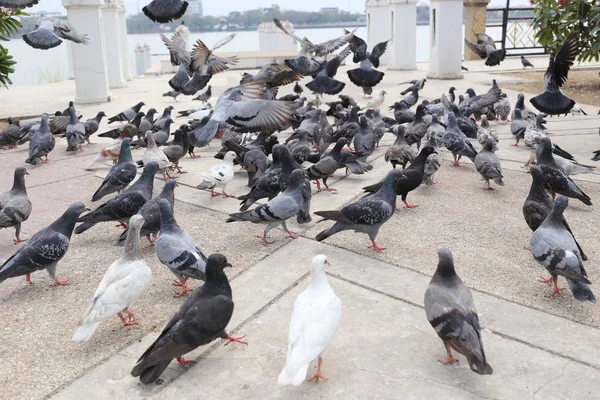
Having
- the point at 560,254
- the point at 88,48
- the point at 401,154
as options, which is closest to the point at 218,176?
the point at 401,154

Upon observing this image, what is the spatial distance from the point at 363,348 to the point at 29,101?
54.3 feet

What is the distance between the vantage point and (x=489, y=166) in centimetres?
747

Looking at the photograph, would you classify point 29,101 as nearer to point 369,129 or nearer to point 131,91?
point 131,91

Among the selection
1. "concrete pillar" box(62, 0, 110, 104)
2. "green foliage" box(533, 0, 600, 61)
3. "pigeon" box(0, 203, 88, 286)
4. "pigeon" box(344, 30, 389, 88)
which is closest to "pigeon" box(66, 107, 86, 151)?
"concrete pillar" box(62, 0, 110, 104)

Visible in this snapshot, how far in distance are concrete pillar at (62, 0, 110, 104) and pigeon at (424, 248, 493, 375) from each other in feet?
45.2

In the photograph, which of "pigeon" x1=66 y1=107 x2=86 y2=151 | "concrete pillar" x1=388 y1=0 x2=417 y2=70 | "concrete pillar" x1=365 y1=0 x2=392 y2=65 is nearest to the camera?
"pigeon" x1=66 y1=107 x2=86 y2=151

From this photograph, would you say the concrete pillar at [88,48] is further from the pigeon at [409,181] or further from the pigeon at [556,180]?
the pigeon at [556,180]

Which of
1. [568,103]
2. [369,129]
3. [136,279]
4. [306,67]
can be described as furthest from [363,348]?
[306,67]

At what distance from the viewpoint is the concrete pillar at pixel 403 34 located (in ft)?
71.0

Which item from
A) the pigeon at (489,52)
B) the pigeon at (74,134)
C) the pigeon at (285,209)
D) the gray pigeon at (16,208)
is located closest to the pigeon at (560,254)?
the pigeon at (285,209)

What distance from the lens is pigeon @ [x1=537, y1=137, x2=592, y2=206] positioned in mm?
6523

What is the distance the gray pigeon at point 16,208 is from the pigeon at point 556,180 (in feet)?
19.2

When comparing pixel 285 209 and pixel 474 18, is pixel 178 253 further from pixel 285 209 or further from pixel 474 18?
pixel 474 18

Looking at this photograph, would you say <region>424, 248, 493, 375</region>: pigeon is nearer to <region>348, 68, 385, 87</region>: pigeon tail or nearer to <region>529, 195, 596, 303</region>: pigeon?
<region>529, 195, 596, 303</region>: pigeon
